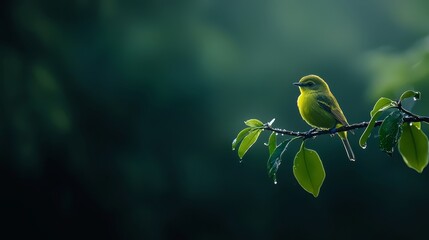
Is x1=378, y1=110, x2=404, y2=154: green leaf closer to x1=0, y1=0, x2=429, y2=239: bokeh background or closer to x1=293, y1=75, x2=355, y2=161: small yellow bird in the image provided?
x1=293, y1=75, x2=355, y2=161: small yellow bird

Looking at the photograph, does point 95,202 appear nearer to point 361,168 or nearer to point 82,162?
point 82,162

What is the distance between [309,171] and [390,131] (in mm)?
175

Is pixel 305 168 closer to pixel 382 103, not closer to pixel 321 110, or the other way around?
pixel 382 103

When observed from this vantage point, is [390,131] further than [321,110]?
No

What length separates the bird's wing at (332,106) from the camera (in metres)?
1.38

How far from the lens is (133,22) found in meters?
7.45

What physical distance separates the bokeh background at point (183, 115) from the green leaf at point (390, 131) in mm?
5780

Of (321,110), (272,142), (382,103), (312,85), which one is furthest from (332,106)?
(382,103)

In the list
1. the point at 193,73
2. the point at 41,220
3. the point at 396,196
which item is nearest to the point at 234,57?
the point at 193,73

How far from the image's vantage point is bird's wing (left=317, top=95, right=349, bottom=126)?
1382mm

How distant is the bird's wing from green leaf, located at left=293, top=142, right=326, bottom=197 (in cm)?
44

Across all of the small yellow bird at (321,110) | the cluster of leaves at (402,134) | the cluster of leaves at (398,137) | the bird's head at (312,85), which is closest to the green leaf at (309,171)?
the cluster of leaves at (398,137)

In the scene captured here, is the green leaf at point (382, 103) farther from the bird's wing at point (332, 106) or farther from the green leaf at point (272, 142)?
the bird's wing at point (332, 106)

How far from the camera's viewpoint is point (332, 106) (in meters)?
1.43
